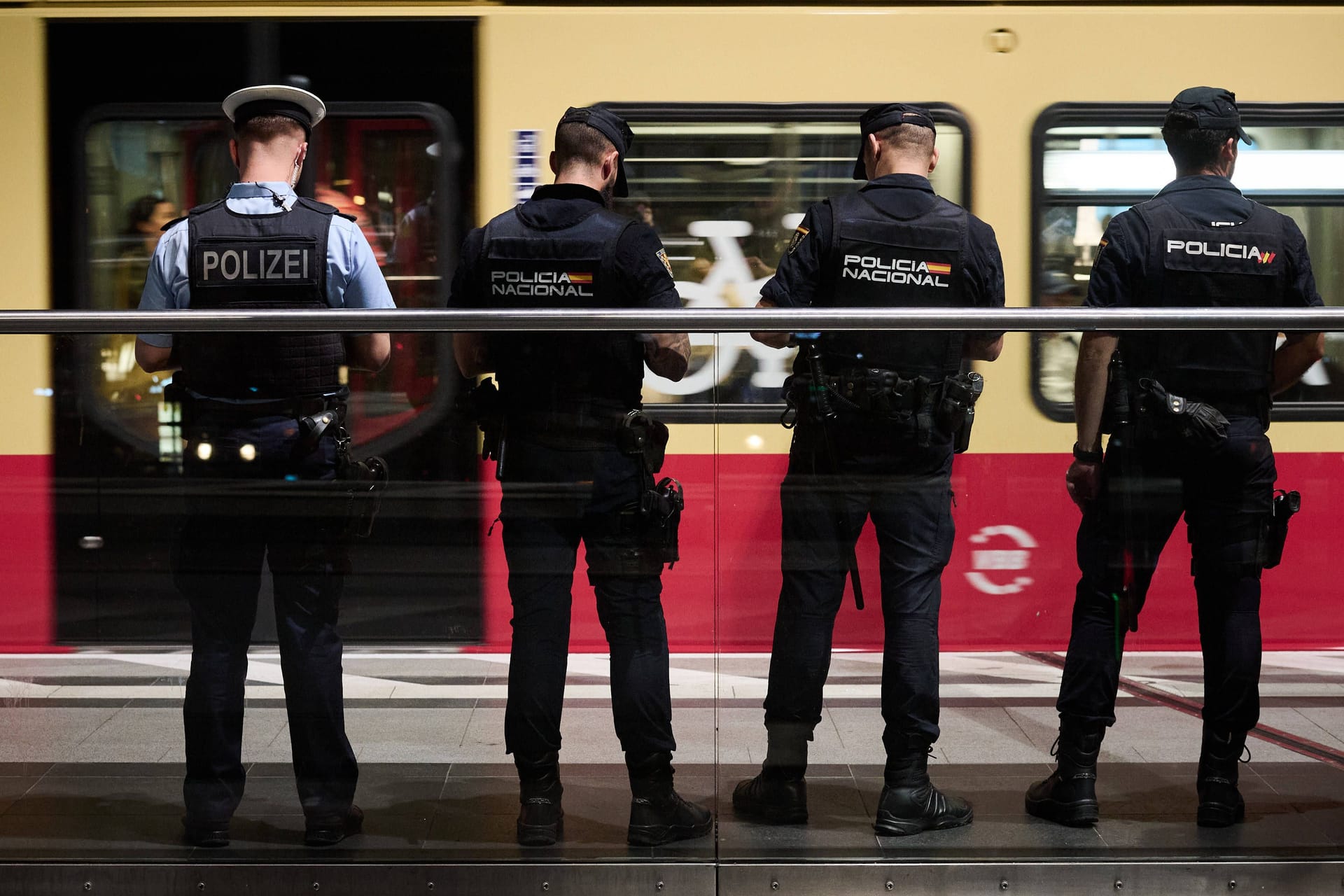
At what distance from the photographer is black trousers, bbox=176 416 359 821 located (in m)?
2.68

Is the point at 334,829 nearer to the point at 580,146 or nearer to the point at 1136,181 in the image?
the point at 580,146

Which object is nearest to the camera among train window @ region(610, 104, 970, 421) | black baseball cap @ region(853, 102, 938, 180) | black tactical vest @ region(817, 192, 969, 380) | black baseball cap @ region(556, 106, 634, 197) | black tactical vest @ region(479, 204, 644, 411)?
black tactical vest @ region(479, 204, 644, 411)

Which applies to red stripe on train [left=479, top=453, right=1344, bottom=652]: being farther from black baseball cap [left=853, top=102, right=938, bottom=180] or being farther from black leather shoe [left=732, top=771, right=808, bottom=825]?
black baseball cap [left=853, top=102, right=938, bottom=180]

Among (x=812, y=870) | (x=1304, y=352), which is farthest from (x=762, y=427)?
(x=1304, y=352)

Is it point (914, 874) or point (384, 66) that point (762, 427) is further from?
point (384, 66)

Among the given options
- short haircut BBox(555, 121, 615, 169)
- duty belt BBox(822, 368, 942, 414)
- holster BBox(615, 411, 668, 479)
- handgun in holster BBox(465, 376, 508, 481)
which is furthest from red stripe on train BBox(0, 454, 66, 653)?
duty belt BBox(822, 368, 942, 414)

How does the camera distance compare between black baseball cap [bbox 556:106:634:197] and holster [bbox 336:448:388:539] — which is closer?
holster [bbox 336:448:388:539]

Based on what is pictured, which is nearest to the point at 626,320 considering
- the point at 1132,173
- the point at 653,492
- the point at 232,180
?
the point at 653,492

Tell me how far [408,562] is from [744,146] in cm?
285

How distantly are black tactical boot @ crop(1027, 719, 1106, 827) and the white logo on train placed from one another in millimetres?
346

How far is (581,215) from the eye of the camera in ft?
10.1

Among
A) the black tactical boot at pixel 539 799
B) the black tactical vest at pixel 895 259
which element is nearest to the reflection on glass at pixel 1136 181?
the black tactical vest at pixel 895 259

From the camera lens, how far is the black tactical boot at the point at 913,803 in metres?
2.85

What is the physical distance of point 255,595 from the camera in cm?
274
